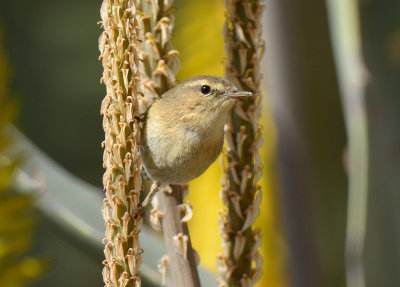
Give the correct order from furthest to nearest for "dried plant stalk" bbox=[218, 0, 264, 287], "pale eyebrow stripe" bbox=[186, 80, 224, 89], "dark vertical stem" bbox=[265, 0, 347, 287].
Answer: "dark vertical stem" bbox=[265, 0, 347, 287], "pale eyebrow stripe" bbox=[186, 80, 224, 89], "dried plant stalk" bbox=[218, 0, 264, 287]

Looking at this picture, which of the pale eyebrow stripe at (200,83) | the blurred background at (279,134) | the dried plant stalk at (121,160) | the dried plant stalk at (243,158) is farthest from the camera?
the blurred background at (279,134)

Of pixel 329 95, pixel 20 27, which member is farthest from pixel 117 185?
pixel 329 95

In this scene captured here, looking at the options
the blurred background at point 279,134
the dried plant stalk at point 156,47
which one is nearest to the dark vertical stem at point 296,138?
the blurred background at point 279,134

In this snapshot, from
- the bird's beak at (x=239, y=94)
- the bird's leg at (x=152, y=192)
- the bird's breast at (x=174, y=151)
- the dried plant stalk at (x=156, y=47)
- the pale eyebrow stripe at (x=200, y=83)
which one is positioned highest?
the dried plant stalk at (x=156, y=47)

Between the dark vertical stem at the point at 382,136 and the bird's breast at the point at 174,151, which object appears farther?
the dark vertical stem at the point at 382,136

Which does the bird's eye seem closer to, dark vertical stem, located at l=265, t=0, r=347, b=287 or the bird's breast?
the bird's breast

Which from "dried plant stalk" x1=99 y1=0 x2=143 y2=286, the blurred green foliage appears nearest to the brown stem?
"dried plant stalk" x1=99 y1=0 x2=143 y2=286

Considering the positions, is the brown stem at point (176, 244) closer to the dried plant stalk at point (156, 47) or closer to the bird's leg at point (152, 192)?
the bird's leg at point (152, 192)
